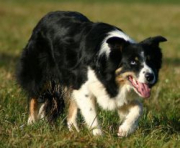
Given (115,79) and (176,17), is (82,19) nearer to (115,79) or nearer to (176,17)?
(115,79)

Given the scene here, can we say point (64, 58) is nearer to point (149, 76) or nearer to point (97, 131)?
point (97, 131)

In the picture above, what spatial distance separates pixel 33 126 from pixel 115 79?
42.1 inches

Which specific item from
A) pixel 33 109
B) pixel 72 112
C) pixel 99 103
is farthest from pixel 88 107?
pixel 33 109

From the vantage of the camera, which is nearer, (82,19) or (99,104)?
(99,104)

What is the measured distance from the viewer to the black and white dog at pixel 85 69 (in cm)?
548

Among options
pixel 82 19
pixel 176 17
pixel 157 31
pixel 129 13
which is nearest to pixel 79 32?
pixel 82 19

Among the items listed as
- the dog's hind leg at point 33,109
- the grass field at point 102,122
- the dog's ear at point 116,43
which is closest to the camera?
the grass field at point 102,122

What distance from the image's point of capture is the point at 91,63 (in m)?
5.78

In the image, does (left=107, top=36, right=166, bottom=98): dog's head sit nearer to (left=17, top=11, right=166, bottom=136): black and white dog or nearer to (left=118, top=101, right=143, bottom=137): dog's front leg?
(left=17, top=11, right=166, bottom=136): black and white dog

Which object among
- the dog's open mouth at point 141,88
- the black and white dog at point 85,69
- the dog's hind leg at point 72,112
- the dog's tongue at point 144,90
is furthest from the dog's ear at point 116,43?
the dog's hind leg at point 72,112

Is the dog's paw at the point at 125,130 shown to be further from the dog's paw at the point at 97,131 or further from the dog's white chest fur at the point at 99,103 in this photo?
the dog's paw at the point at 97,131

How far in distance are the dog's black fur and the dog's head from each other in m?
0.02

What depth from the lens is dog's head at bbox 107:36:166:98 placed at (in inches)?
208

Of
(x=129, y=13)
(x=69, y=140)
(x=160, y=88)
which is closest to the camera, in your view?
(x=69, y=140)
